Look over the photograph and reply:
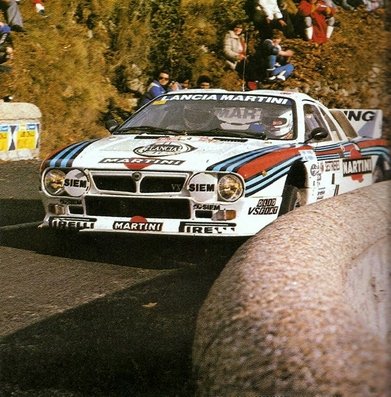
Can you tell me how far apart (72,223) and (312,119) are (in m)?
2.64

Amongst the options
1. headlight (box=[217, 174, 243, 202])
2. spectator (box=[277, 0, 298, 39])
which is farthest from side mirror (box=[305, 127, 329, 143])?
spectator (box=[277, 0, 298, 39])

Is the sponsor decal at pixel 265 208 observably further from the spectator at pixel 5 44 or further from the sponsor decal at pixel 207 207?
the spectator at pixel 5 44

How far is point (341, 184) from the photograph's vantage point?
25.6 feet

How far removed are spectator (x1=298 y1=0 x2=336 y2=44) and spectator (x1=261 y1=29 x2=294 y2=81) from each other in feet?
4.36

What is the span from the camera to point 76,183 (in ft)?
20.7

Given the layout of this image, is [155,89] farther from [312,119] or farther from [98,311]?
[98,311]

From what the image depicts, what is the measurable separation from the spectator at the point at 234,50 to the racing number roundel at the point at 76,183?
517 inches

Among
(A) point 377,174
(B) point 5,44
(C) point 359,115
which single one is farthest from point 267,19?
(A) point 377,174

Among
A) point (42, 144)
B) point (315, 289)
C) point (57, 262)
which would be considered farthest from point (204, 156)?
point (42, 144)

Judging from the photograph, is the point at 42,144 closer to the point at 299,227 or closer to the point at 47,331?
the point at 47,331

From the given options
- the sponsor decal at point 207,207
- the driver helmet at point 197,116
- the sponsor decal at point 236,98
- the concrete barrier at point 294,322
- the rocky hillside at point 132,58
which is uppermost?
the concrete barrier at point 294,322

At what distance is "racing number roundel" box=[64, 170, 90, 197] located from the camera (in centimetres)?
628

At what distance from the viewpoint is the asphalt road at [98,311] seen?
3.65 m

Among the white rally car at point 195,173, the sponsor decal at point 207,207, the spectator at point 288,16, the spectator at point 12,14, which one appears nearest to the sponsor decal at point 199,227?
the white rally car at point 195,173
